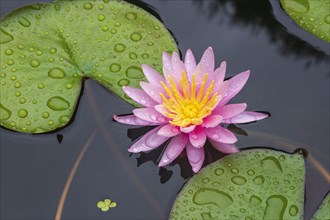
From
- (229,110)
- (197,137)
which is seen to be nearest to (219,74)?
(229,110)

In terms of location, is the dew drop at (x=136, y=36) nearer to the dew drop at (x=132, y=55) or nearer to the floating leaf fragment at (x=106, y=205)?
the dew drop at (x=132, y=55)

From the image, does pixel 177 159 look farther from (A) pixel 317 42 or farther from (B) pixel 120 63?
(A) pixel 317 42

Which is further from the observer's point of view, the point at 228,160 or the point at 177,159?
the point at 177,159

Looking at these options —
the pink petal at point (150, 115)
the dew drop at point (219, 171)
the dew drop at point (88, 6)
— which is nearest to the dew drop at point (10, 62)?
the dew drop at point (88, 6)

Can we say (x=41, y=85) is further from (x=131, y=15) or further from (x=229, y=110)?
(x=229, y=110)

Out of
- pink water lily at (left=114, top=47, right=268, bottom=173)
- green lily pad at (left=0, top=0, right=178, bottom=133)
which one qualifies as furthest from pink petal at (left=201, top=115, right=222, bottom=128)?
green lily pad at (left=0, top=0, right=178, bottom=133)

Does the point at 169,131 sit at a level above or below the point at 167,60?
below

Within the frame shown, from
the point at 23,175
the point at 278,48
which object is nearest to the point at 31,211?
the point at 23,175
